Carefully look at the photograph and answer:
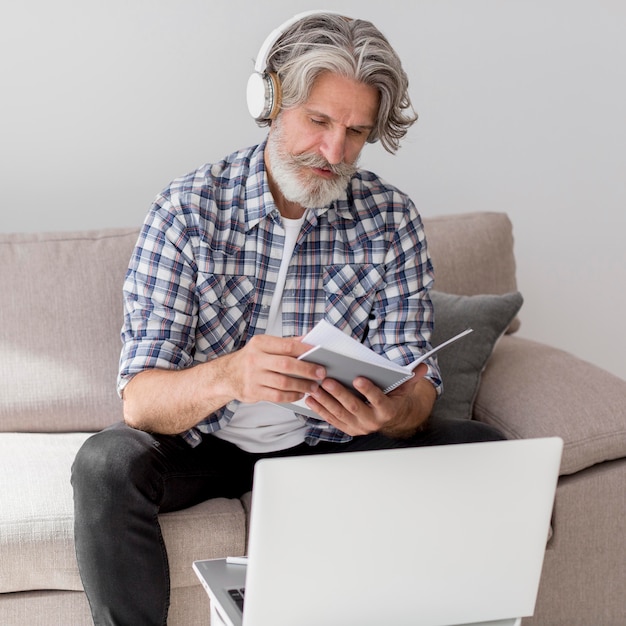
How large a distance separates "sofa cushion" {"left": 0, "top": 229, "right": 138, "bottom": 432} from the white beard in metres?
0.55

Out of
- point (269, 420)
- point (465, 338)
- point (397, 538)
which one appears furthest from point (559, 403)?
point (397, 538)

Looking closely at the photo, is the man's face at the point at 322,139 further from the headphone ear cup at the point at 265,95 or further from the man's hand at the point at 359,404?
the man's hand at the point at 359,404

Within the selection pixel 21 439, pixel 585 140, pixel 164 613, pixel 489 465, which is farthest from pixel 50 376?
pixel 585 140

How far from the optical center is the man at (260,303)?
1.49m

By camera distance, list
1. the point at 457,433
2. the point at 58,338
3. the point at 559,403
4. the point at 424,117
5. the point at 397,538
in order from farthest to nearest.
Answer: the point at 424,117 → the point at 58,338 → the point at 559,403 → the point at 457,433 → the point at 397,538

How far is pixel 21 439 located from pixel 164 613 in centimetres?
60

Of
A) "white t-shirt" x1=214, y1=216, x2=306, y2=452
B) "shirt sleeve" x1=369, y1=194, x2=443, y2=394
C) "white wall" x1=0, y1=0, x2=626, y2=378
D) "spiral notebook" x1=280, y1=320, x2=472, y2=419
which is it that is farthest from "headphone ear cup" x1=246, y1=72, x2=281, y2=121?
"white wall" x1=0, y1=0, x2=626, y2=378

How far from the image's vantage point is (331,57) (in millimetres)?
1592

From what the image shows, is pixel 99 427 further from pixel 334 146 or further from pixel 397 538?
pixel 397 538

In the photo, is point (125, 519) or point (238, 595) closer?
point (238, 595)

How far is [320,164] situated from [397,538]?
2.39 feet

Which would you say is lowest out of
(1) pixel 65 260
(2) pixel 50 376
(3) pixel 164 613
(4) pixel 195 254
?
(3) pixel 164 613

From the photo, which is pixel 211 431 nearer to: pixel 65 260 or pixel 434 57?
pixel 65 260

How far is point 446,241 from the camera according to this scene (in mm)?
2291
